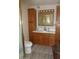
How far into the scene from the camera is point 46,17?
5.95 m

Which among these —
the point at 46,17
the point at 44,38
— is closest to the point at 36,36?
the point at 44,38

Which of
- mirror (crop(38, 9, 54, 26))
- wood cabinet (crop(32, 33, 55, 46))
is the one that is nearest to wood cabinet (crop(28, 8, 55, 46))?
wood cabinet (crop(32, 33, 55, 46))

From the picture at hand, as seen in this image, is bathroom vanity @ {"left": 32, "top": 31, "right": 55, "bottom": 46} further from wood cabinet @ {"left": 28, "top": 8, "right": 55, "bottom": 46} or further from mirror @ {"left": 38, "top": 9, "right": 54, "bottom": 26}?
mirror @ {"left": 38, "top": 9, "right": 54, "bottom": 26}

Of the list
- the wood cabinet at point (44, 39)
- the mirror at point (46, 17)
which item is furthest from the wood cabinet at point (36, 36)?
the mirror at point (46, 17)

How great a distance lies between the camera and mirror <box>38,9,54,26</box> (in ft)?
19.1

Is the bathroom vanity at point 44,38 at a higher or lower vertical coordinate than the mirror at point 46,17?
lower

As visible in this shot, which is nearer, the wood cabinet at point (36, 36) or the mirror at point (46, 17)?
the wood cabinet at point (36, 36)

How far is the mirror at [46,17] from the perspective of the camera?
5.84 m

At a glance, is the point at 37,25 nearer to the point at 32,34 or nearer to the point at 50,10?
the point at 32,34

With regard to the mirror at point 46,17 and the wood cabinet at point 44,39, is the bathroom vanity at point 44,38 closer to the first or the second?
the wood cabinet at point 44,39
